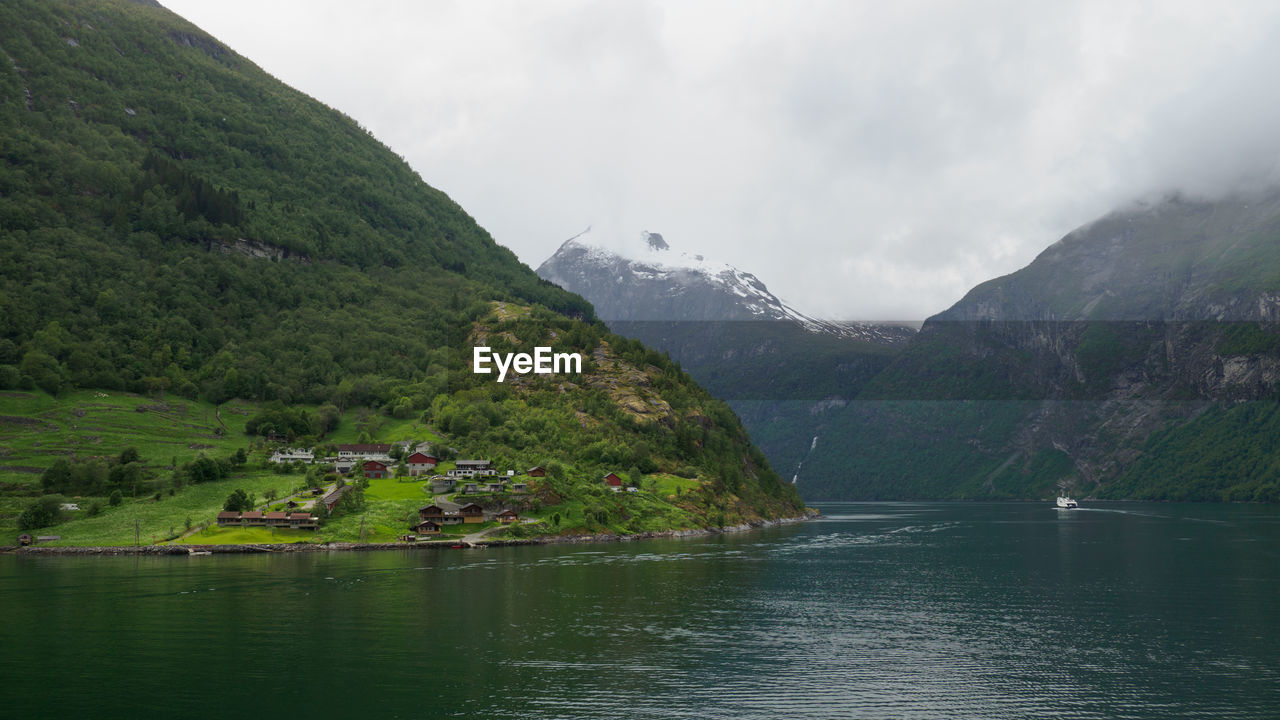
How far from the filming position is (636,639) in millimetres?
69125

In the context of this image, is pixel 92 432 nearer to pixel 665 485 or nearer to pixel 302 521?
pixel 302 521

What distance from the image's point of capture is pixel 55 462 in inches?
6171

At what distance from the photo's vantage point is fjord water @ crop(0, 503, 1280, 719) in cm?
5178

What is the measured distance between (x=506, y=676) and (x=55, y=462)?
5391 inches

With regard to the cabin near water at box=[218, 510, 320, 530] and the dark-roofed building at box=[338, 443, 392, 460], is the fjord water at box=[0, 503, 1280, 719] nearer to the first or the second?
the cabin near water at box=[218, 510, 320, 530]

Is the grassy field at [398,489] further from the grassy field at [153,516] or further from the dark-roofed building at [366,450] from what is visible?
the dark-roofed building at [366,450]

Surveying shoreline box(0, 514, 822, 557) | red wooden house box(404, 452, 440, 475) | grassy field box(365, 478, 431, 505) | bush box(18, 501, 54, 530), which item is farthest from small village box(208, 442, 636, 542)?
bush box(18, 501, 54, 530)

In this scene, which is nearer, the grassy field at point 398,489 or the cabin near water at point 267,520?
the cabin near water at point 267,520

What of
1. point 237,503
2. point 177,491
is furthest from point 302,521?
point 177,491

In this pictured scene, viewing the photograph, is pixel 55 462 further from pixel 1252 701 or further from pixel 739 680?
pixel 1252 701

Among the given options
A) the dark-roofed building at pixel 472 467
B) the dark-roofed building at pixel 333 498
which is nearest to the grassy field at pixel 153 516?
the dark-roofed building at pixel 333 498

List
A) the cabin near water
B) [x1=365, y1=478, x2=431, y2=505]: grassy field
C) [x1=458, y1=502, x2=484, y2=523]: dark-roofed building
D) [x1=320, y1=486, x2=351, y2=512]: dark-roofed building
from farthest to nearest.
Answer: [x1=365, y1=478, x2=431, y2=505]: grassy field → [x1=458, y1=502, x2=484, y2=523]: dark-roofed building → [x1=320, y1=486, x2=351, y2=512]: dark-roofed building → the cabin near water

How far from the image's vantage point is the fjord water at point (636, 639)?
5178cm

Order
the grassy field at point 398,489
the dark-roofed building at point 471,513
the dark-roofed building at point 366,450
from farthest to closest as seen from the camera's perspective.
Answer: the dark-roofed building at point 366,450, the grassy field at point 398,489, the dark-roofed building at point 471,513
